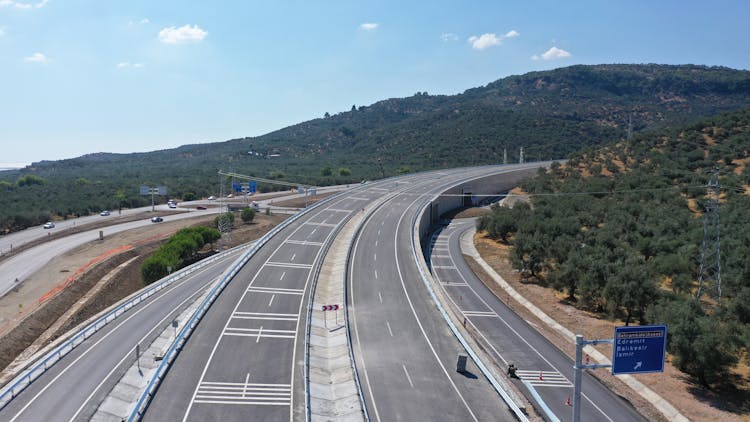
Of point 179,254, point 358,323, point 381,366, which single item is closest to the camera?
point 381,366

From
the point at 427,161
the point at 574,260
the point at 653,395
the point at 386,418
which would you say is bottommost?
the point at 653,395

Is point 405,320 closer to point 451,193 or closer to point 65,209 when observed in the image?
point 451,193

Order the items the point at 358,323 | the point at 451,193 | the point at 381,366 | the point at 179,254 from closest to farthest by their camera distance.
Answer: the point at 381,366 → the point at 358,323 → the point at 179,254 → the point at 451,193

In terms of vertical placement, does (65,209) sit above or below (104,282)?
above

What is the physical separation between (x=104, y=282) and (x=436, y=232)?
48.9m

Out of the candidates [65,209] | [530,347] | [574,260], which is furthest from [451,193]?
[65,209]

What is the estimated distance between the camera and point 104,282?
51312mm

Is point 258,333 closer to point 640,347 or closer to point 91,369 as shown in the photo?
point 91,369

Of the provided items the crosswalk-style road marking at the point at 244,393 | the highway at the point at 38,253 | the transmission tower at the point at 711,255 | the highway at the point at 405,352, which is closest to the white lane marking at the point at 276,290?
the highway at the point at 405,352

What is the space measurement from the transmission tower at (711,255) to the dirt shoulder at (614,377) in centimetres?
688

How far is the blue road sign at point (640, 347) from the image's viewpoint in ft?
53.2

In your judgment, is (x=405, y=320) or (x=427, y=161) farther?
(x=427, y=161)

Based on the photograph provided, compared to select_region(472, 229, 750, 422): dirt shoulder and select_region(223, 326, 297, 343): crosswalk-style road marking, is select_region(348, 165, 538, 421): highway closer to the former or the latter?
select_region(223, 326, 297, 343): crosswalk-style road marking

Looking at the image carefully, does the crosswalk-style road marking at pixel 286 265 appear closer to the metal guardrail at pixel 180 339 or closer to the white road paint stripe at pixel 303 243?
the metal guardrail at pixel 180 339
